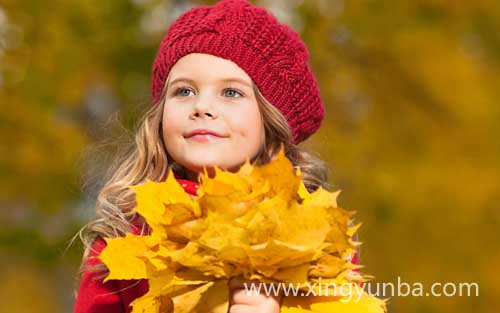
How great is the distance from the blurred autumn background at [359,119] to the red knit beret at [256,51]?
343 cm

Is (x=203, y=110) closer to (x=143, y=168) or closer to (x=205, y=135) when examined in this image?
(x=205, y=135)

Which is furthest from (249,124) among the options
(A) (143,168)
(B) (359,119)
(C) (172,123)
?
(B) (359,119)

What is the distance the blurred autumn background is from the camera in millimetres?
7434

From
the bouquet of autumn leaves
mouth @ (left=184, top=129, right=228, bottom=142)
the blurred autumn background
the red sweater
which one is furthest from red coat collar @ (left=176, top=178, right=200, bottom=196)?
the blurred autumn background

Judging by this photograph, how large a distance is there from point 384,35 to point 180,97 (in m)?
4.49

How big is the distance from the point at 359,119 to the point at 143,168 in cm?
433

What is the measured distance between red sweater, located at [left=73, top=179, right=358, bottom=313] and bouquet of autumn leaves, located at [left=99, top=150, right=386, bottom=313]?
32 centimetres

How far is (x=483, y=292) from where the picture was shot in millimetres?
7613

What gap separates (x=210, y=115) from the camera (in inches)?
134

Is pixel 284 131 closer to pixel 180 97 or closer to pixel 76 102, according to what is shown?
pixel 180 97

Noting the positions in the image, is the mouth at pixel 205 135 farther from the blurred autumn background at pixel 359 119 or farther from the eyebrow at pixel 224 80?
the blurred autumn background at pixel 359 119

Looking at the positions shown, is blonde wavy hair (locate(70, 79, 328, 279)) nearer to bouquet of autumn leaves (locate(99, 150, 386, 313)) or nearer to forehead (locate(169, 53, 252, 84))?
forehead (locate(169, 53, 252, 84))

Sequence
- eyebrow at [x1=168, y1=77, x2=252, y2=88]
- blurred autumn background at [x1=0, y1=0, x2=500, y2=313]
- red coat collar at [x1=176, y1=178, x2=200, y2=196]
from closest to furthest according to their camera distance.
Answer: red coat collar at [x1=176, y1=178, x2=200, y2=196] < eyebrow at [x1=168, y1=77, x2=252, y2=88] < blurred autumn background at [x1=0, y1=0, x2=500, y2=313]

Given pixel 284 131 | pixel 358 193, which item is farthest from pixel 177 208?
pixel 358 193
